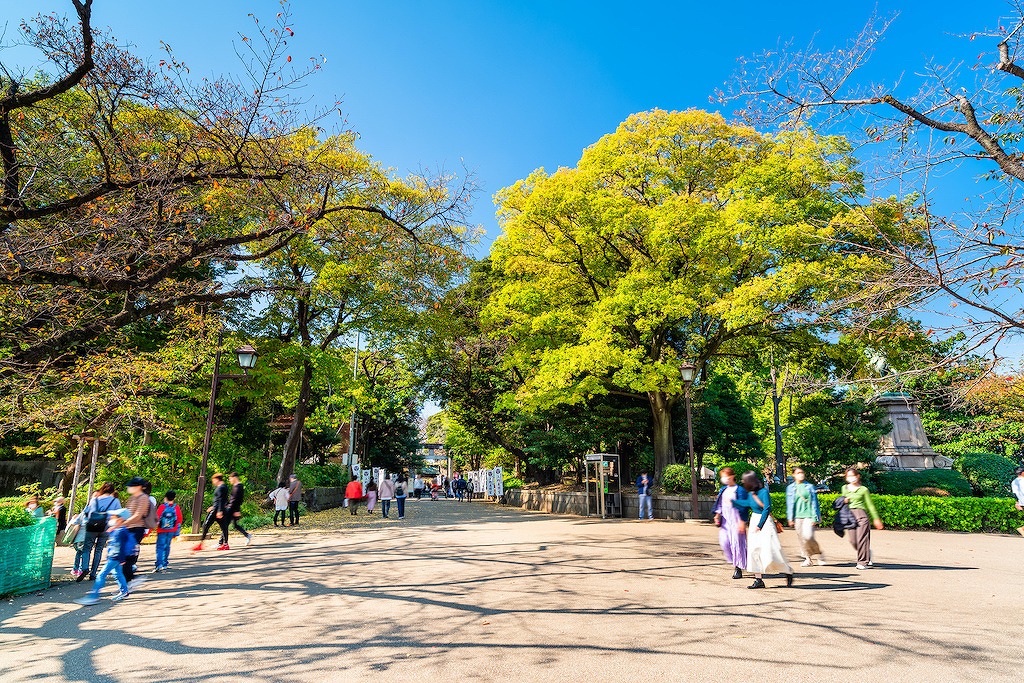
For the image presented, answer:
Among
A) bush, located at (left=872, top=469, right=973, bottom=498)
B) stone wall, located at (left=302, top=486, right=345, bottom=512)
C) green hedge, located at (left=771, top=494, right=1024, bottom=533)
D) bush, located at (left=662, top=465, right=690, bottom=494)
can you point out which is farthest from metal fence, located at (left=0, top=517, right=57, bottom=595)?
bush, located at (left=872, top=469, right=973, bottom=498)

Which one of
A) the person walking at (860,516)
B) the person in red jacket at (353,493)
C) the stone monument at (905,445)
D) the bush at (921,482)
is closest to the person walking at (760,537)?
the person walking at (860,516)

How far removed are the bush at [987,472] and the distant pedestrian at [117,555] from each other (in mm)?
27146

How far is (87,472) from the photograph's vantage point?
17984 mm

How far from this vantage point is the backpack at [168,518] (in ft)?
31.3

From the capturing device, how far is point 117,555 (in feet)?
25.4

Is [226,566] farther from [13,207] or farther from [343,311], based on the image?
[343,311]

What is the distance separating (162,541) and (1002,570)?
550 inches

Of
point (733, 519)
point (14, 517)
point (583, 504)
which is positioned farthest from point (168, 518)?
point (583, 504)

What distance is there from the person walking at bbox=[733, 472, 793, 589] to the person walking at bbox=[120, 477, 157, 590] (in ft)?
28.0

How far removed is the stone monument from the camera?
25125 millimetres

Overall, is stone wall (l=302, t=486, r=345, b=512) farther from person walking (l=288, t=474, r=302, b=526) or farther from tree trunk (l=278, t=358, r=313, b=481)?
person walking (l=288, t=474, r=302, b=526)

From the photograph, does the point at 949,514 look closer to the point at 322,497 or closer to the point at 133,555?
the point at 133,555

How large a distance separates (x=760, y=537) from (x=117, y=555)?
8797mm

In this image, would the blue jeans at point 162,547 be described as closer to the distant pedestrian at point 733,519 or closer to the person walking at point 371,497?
the distant pedestrian at point 733,519
